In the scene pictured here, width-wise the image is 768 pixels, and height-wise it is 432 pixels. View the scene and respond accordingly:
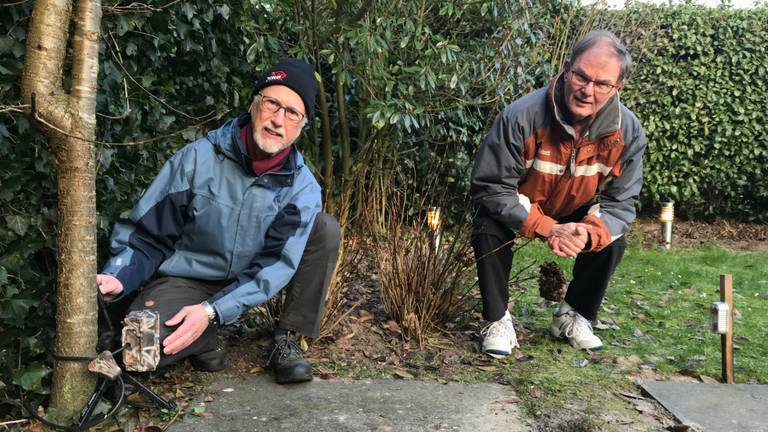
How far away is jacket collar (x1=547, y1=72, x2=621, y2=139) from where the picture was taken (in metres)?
3.14

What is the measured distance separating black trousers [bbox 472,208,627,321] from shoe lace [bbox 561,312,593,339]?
0.20 ft

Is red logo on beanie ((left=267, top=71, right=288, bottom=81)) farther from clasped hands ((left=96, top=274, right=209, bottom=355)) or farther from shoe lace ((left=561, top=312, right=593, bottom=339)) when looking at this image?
shoe lace ((left=561, top=312, right=593, bottom=339))

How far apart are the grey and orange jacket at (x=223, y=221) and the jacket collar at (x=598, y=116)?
4.03 feet

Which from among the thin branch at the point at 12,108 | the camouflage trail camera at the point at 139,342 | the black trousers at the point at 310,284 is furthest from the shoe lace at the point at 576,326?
the thin branch at the point at 12,108

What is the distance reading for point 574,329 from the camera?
3.41m

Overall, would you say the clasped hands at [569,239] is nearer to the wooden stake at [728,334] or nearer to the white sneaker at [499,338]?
the white sneaker at [499,338]

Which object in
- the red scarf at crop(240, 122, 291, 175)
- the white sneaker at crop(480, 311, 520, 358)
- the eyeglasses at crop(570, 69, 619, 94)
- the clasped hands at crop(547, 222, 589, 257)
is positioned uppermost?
the eyeglasses at crop(570, 69, 619, 94)

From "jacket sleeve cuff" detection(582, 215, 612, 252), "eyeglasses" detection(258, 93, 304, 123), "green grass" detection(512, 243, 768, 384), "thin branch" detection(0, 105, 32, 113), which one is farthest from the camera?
"green grass" detection(512, 243, 768, 384)

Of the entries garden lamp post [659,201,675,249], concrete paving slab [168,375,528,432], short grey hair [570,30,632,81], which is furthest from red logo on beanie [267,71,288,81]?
garden lamp post [659,201,675,249]

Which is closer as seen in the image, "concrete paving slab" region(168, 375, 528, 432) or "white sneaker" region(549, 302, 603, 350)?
"concrete paving slab" region(168, 375, 528, 432)

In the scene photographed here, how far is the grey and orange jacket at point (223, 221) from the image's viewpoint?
2645mm

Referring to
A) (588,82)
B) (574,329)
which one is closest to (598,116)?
(588,82)

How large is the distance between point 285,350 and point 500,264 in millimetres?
1088

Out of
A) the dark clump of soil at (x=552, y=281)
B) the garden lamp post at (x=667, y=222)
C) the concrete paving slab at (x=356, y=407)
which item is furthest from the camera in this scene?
the garden lamp post at (x=667, y=222)
